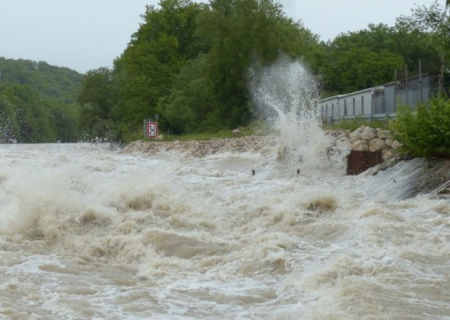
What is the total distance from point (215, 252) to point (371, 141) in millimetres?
11333

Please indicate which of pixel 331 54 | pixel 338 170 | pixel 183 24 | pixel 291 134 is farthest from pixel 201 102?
pixel 338 170

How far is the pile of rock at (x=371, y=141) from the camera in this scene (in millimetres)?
20000

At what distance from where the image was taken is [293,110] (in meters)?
27.0

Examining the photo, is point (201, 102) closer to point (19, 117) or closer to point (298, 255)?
point (298, 255)

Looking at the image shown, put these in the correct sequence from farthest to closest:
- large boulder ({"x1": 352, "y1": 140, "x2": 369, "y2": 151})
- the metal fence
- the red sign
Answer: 1. the red sign
2. the metal fence
3. large boulder ({"x1": 352, "y1": 140, "x2": 369, "y2": 151})

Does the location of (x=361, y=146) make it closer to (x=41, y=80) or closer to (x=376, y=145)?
(x=376, y=145)

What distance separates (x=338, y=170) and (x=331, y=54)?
52300 millimetres

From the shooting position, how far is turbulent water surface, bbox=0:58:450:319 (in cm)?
780

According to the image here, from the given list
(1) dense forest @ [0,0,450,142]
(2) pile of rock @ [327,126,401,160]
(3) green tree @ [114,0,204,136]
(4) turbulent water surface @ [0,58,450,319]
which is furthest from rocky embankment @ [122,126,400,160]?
(3) green tree @ [114,0,204,136]

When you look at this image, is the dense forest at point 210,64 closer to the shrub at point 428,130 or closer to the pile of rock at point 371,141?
the pile of rock at point 371,141

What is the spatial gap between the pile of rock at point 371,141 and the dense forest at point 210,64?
864 inches

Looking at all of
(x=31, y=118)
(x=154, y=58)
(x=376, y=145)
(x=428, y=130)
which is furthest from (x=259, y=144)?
(x=31, y=118)

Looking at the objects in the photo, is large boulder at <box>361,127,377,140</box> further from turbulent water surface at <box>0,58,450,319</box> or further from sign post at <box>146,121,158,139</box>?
sign post at <box>146,121,158,139</box>

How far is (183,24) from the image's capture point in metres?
64.4
